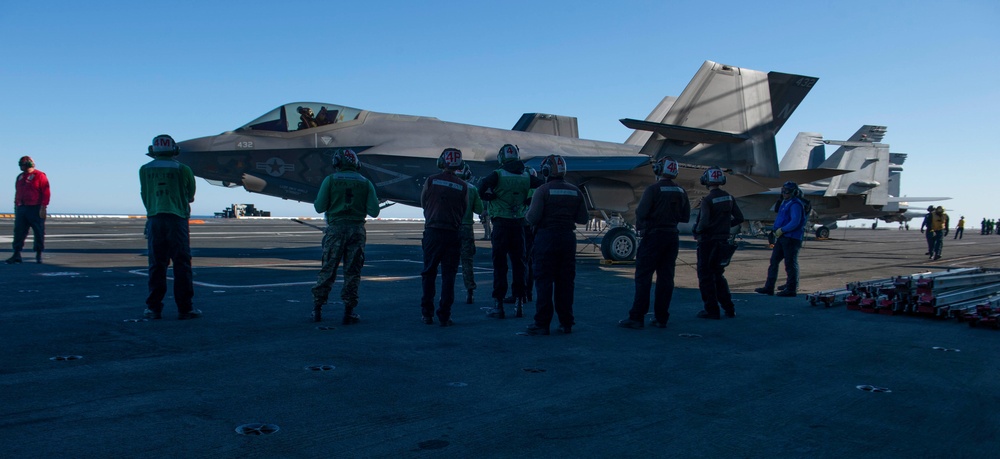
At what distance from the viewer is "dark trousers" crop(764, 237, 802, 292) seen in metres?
10.6

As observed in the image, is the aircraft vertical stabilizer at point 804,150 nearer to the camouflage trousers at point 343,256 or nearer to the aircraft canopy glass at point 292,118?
the aircraft canopy glass at point 292,118

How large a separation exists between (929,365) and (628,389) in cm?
292

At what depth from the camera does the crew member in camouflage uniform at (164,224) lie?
7.07 metres

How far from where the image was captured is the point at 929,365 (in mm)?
5535

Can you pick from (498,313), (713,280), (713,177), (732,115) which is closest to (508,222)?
(498,313)

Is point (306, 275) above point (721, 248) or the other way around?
the other way around

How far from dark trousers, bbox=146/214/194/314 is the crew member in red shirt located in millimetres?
7684

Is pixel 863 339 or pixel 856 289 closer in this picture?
pixel 863 339

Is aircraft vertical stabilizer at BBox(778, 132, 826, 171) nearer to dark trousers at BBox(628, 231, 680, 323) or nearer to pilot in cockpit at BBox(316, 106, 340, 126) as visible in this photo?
pilot in cockpit at BBox(316, 106, 340, 126)

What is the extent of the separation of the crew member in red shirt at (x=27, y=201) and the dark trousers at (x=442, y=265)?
1000cm

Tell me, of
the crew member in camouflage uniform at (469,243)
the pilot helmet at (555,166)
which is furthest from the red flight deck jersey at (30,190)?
the pilot helmet at (555,166)

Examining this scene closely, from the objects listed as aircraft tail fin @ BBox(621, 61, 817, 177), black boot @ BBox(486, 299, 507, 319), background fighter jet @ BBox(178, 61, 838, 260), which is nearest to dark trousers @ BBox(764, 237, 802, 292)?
background fighter jet @ BBox(178, 61, 838, 260)

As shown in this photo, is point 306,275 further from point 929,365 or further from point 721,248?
point 929,365

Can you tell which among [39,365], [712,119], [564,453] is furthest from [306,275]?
[712,119]
